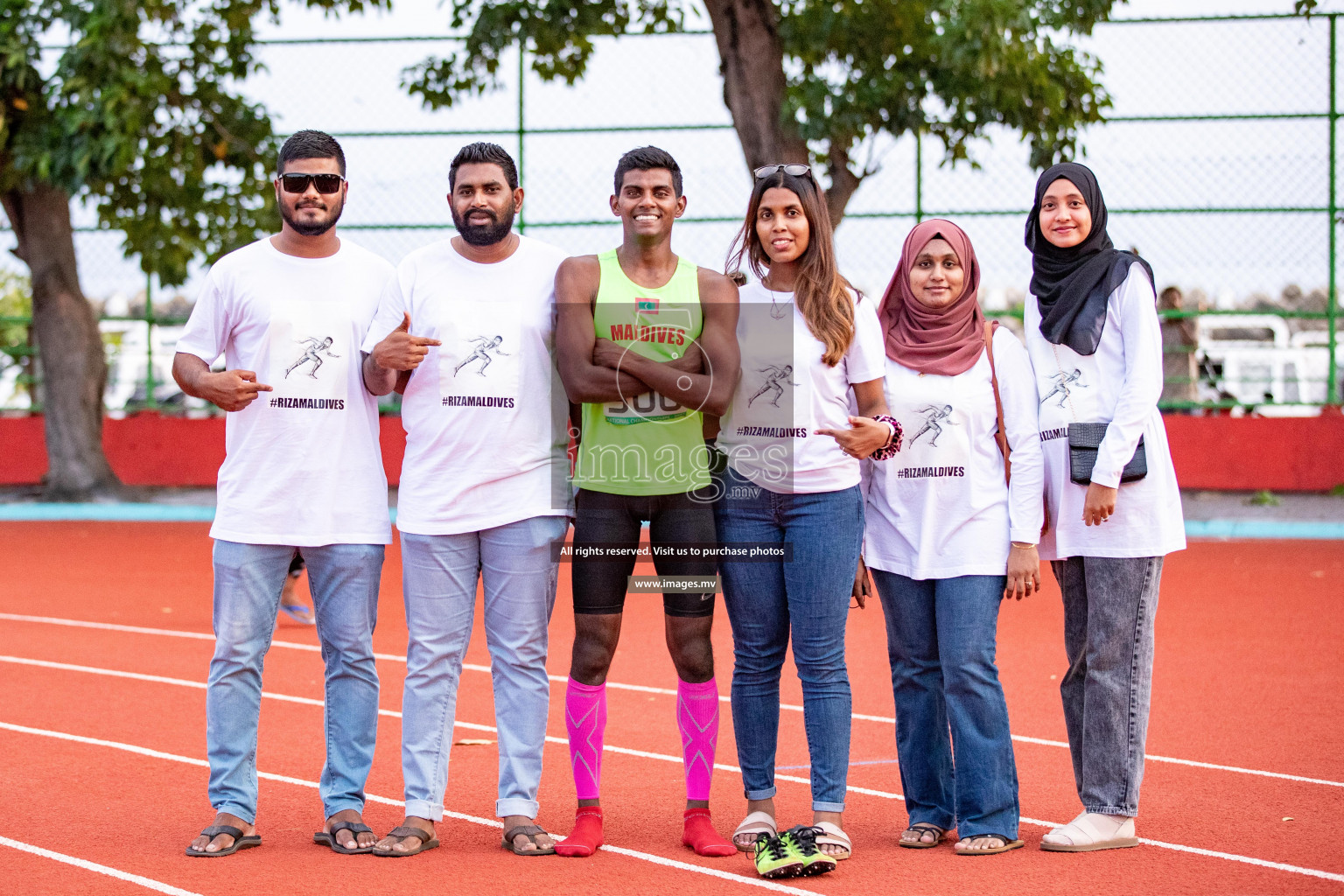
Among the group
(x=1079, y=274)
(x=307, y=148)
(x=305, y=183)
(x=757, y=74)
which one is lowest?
(x=1079, y=274)

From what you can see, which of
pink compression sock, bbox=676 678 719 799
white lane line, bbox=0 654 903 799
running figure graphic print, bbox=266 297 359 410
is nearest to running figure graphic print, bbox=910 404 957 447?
pink compression sock, bbox=676 678 719 799

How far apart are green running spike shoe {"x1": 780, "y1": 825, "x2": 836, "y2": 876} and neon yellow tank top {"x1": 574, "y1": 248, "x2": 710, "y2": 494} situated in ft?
3.69

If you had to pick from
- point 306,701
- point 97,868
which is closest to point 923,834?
point 97,868

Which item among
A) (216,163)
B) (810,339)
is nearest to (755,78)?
(216,163)

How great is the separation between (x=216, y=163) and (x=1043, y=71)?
349 inches

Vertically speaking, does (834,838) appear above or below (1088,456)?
below

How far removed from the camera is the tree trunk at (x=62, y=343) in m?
17.3

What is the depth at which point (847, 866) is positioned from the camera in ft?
15.2

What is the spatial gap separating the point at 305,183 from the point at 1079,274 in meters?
2.57

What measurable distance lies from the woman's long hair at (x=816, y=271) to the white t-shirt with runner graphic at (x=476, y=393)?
712 mm

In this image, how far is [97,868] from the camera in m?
4.59

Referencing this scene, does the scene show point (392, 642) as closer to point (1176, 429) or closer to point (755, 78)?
point (755, 78)

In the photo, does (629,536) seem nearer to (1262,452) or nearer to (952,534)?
(952,534)

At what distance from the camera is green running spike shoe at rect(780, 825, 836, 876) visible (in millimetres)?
4418
